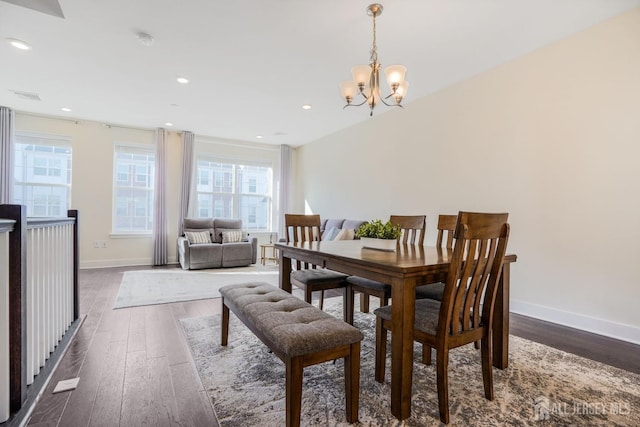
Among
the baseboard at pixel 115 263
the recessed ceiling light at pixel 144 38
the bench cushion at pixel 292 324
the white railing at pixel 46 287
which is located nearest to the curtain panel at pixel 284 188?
the baseboard at pixel 115 263

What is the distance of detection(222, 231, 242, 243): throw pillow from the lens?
5.93 m

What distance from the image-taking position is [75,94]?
13.8 ft

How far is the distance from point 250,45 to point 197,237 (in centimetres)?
381

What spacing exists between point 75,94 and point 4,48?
121 centimetres

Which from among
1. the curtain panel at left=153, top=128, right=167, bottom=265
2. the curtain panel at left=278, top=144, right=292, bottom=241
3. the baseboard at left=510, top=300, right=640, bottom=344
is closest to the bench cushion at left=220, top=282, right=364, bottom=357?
the baseboard at left=510, top=300, right=640, bottom=344

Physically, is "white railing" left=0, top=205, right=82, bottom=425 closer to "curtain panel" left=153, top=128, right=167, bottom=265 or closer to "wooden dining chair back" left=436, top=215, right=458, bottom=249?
"wooden dining chair back" left=436, top=215, right=458, bottom=249

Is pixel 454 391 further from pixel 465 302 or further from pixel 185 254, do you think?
pixel 185 254

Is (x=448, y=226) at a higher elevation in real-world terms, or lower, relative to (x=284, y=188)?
lower

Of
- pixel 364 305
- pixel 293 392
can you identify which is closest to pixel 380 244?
pixel 293 392

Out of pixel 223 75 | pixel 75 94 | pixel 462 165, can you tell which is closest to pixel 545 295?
pixel 462 165

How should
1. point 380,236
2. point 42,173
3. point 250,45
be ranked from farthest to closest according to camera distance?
point 42,173
point 250,45
point 380,236

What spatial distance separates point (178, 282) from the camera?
4.39 meters

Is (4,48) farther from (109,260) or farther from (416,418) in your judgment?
(416,418)

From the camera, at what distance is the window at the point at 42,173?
16.6ft
